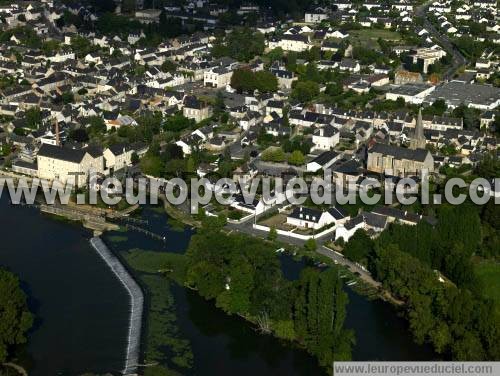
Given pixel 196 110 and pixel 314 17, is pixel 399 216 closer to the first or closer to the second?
pixel 196 110

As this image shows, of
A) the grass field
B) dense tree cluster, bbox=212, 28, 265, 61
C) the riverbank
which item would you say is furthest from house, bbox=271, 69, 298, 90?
the grass field

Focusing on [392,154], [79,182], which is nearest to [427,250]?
[392,154]

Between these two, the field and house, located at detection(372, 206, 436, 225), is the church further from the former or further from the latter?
the field

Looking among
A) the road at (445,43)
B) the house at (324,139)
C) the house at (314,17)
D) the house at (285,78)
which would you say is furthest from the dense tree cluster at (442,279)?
the house at (314,17)

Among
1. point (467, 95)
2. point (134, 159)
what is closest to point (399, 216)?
point (134, 159)

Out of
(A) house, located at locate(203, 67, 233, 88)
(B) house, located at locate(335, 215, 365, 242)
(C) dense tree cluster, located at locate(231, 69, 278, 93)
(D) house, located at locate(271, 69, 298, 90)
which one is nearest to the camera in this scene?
(B) house, located at locate(335, 215, 365, 242)

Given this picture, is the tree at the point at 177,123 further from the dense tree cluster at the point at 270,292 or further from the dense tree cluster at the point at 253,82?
the dense tree cluster at the point at 270,292
